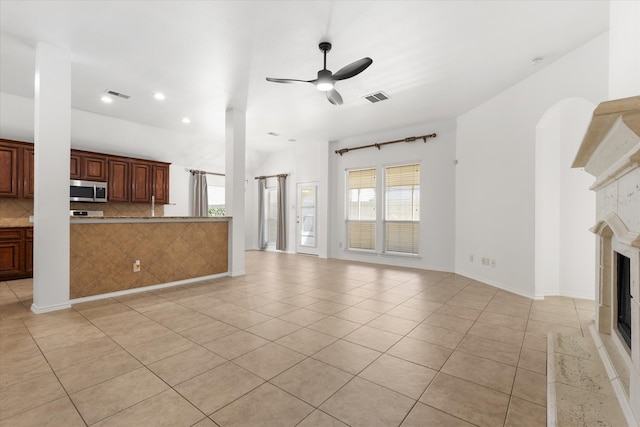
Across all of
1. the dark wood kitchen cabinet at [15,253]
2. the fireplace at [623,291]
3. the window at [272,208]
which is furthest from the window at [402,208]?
the dark wood kitchen cabinet at [15,253]

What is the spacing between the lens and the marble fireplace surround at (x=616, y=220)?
50.6 inches

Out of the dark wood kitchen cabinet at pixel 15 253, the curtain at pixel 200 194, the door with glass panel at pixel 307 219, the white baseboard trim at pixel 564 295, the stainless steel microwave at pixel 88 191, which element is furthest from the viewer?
the door with glass panel at pixel 307 219

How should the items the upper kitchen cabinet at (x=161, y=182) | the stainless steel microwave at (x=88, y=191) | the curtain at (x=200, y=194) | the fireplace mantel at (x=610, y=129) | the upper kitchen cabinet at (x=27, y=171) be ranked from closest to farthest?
the fireplace mantel at (x=610, y=129) < the upper kitchen cabinet at (x=27, y=171) < the stainless steel microwave at (x=88, y=191) < the upper kitchen cabinet at (x=161, y=182) < the curtain at (x=200, y=194)

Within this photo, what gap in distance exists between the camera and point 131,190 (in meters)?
6.20

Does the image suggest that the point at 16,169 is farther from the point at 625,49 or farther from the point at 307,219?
the point at 625,49

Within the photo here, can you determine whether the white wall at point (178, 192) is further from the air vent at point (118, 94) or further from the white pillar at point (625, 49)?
the white pillar at point (625, 49)

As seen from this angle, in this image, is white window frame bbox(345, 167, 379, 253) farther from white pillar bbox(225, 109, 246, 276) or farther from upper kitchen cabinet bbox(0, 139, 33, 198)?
upper kitchen cabinet bbox(0, 139, 33, 198)

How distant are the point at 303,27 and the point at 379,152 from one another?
13.9 feet

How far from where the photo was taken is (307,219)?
27.8 ft

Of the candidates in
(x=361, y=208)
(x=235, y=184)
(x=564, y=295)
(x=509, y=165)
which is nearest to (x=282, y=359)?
(x=235, y=184)

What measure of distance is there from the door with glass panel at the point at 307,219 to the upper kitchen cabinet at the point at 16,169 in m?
5.69

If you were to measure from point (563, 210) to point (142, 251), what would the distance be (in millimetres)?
6004

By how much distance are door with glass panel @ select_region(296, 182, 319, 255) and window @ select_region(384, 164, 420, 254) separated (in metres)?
2.22

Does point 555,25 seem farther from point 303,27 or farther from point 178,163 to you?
point 178,163
